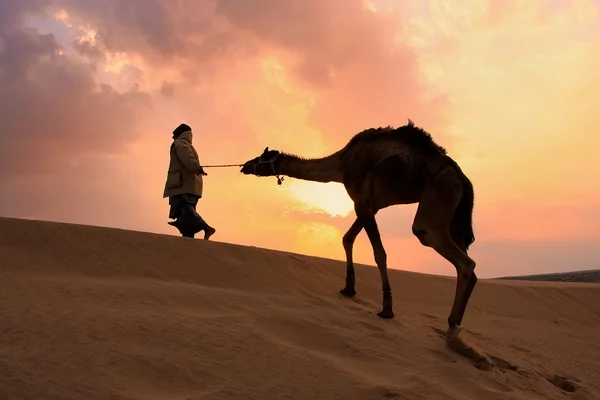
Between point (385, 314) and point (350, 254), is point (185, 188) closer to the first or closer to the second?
point (350, 254)

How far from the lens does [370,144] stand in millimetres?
6660

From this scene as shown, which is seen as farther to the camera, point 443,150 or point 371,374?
point 443,150

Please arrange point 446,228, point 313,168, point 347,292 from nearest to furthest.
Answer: point 446,228 → point 347,292 → point 313,168

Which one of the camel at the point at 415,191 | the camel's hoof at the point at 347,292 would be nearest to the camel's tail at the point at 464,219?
the camel at the point at 415,191

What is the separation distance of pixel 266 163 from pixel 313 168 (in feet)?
2.39

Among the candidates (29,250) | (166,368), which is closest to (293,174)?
(29,250)

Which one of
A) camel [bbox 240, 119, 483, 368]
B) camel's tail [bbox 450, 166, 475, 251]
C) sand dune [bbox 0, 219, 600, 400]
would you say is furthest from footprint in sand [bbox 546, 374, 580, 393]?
camel's tail [bbox 450, 166, 475, 251]

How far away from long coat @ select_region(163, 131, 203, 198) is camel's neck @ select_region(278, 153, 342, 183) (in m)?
1.64

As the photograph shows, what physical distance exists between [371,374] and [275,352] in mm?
750

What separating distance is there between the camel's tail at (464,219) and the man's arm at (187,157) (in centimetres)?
405

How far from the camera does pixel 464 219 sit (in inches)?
251

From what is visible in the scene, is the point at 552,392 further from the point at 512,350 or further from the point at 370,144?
the point at 370,144

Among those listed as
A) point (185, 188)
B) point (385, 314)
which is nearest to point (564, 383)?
point (385, 314)

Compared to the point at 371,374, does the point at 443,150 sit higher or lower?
higher
